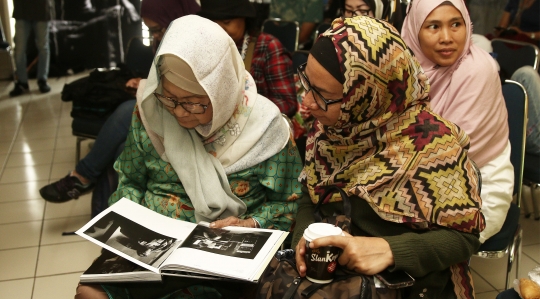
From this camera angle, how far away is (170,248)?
1.33m

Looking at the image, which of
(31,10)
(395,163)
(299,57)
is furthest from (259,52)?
(31,10)

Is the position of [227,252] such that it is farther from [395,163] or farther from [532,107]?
[532,107]

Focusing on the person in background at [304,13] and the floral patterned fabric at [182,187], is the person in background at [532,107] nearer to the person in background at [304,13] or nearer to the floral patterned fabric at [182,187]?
the floral patterned fabric at [182,187]

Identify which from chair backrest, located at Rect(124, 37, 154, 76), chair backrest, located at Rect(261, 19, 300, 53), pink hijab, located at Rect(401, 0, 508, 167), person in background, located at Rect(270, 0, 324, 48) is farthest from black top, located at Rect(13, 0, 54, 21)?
pink hijab, located at Rect(401, 0, 508, 167)

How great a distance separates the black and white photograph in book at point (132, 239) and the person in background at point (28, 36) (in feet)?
13.6

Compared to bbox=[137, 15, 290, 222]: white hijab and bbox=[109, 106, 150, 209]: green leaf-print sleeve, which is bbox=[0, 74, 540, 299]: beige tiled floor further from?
bbox=[137, 15, 290, 222]: white hijab

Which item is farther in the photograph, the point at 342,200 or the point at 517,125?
the point at 517,125

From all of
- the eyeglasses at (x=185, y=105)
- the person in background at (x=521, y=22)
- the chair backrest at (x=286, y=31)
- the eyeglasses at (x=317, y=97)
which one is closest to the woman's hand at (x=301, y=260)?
the eyeglasses at (x=317, y=97)

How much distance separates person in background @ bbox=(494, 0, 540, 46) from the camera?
364 centimetres

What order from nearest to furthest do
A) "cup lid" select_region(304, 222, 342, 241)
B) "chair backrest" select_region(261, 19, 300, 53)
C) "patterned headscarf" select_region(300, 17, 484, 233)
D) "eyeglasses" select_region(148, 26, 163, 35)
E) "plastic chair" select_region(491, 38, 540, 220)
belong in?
1. "cup lid" select_region(304, 222, 342, 241)
2. "patterned headscarf" select_region(300, 17, 484, 233)
3. "plastic chair" select_region(491, 38, 540, 220)
4. "eyeglasses" select_region(148, 26, 163, 35)
5. "chair backrest" select_region(261, 19, 300, 53)

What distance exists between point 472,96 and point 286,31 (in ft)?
7.19

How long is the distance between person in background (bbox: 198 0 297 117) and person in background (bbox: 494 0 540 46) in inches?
84.5

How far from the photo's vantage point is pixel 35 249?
2508 millimetres

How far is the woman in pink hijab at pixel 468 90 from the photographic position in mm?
1747
